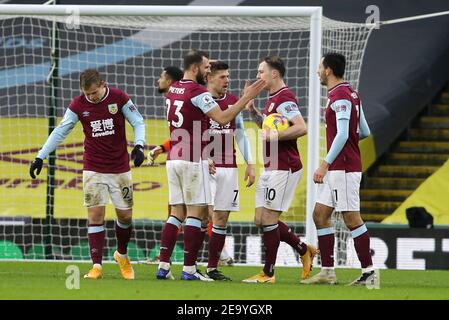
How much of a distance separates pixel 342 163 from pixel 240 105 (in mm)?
1057

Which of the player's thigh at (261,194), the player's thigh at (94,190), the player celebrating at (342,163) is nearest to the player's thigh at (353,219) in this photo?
the player celebrating at (342,163)

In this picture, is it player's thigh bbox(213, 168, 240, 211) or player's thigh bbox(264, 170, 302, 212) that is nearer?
player's thigh bbox(264, 170, 302, 212)

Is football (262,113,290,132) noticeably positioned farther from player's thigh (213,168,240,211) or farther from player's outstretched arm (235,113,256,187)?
player's outstretched arm (235,113,256,187)

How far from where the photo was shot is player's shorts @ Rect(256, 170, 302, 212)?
10336 mm

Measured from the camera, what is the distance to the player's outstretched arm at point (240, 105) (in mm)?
9562

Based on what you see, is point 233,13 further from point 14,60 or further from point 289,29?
point 14,60

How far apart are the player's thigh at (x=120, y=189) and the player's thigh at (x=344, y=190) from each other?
1.88 m

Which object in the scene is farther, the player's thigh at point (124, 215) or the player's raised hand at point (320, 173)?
the player's thigh at point (124, 215)

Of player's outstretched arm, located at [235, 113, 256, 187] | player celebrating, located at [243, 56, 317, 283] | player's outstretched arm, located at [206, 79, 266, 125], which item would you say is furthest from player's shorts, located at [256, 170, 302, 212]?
player's outstretched arm, located at [235, 113, 256, 187]

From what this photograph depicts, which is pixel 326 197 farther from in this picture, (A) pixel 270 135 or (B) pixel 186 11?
(B) pixel 186 11

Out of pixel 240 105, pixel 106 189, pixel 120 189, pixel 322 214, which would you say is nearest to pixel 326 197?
pixel 322 214

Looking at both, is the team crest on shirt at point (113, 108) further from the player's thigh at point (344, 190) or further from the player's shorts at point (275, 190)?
the player's thigh at point (344, 190)

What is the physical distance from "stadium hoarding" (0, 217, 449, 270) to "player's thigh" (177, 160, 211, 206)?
12.2ft

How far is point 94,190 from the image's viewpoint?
10.4 metres
